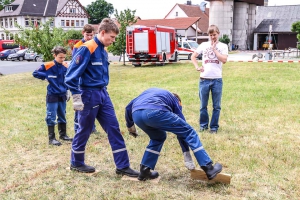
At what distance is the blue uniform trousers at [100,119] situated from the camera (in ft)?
14.8

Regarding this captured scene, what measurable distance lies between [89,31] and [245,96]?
6.31 m

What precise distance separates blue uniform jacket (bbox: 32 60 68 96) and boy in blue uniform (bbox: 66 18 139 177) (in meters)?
1.67

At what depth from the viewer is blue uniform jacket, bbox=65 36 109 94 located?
439 cm

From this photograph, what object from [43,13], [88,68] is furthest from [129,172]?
[43,13]

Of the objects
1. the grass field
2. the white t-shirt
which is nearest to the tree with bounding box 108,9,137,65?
the grass field

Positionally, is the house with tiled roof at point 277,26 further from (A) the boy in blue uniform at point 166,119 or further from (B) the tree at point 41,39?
(A) the boy in blue uniform at point 166,119

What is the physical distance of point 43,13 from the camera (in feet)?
216

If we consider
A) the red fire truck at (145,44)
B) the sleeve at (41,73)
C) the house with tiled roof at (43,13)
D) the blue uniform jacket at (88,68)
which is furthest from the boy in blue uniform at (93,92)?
the house with tiled roof at (43,13)

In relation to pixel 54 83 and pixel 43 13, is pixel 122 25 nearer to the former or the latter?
pixel 54 83

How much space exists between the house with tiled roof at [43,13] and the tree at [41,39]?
48556 millimetres

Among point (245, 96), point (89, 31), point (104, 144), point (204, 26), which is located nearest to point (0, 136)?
point (104, 144)

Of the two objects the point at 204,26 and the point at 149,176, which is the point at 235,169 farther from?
the point at 204,26

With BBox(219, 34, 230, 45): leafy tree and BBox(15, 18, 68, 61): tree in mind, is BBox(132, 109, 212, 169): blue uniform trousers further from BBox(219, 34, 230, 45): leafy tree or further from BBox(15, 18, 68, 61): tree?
BBox(219, 34, 230, 45): leafy tree

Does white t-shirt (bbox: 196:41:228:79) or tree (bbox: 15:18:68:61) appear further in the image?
tree (bbox: 15:18:68:61)
